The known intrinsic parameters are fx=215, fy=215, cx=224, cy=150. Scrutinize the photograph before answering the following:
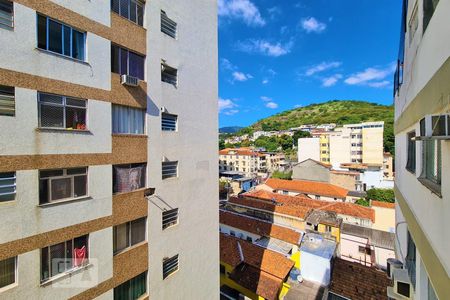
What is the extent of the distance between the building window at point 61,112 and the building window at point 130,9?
3.33 metres

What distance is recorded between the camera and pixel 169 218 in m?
8.48

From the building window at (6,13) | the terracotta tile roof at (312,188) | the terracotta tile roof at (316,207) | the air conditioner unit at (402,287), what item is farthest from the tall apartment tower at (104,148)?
the terracotta tile roof at (312,188)

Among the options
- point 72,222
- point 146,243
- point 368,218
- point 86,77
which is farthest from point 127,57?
point 368,218

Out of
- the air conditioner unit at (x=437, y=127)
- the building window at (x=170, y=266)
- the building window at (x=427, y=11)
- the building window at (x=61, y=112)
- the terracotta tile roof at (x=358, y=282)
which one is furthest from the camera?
the terracotta tile roof at (x=358, y=282)

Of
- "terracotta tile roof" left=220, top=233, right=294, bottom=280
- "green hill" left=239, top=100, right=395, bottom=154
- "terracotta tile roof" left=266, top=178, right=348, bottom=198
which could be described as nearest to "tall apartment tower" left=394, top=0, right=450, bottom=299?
"terracotta tile roof" left=220, top=233, right=294, bottom=280

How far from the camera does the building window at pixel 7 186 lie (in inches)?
186

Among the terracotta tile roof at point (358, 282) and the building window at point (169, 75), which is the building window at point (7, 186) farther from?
the terracotta tile roof at point (358, 282)

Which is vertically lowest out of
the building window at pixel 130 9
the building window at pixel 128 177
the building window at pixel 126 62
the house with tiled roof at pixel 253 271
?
the house with tiled roof at pixel 253 271

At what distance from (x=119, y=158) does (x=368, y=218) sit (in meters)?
27.0

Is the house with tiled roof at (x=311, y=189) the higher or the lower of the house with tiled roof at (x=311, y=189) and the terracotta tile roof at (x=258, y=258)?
the higher

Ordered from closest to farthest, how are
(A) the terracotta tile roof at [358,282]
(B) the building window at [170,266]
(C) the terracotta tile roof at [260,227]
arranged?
(B) the building window at [170,266] → (A) the terracotta tile roof at [358,282] → (C) the terracotta tile roof at [260,227]

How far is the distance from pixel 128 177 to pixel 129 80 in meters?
3.12

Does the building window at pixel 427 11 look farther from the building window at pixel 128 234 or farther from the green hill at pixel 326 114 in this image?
the green hill at pixel 326 114

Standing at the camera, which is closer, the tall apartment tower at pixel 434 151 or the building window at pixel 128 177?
the tall apartment tower at pixel 434 151
